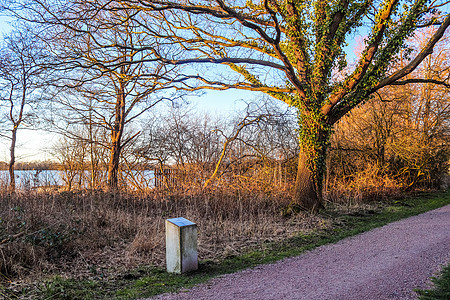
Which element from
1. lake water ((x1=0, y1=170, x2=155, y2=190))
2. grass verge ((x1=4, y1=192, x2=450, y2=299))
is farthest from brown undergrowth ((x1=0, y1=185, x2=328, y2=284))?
lake water ((x1=0, y1=170, x2=155, y2=190))

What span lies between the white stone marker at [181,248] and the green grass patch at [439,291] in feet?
10.3

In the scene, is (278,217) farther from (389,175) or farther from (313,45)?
(389,175)

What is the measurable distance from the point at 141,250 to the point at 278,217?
4.56m

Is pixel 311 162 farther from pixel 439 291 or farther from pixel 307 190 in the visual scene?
pixel 439 291

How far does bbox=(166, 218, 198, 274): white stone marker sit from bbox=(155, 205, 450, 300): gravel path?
631 millimetres

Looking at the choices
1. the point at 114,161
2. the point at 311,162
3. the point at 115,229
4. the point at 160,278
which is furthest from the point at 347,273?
the point at 114,161

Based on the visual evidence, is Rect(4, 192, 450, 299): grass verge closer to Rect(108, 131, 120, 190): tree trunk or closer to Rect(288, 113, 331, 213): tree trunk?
Rect(288, 113, 331, 213): tree trunk

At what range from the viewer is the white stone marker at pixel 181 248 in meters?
4.87

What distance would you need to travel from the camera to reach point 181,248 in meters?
4.88

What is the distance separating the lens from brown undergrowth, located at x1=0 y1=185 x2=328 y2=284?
17.0 feet

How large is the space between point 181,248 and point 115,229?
2.97 m

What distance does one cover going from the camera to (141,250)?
5.96m

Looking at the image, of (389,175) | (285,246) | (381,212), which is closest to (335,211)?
(381,212)

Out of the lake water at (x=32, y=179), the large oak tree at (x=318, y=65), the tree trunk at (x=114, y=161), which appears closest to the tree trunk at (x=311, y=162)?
the large oak tree at (x=318, y=65)
